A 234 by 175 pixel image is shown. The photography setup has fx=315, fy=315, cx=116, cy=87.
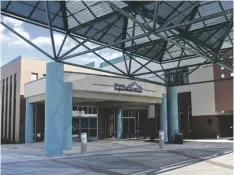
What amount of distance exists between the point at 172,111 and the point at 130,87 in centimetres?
582

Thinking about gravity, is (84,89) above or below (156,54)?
below

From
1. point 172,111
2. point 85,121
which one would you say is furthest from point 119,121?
point 172,111

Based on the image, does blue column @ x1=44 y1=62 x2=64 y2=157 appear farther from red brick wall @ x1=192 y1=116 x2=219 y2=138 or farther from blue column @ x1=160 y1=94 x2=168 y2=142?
red brick wall @ x1=192 y1=116 x2=219 y2=138

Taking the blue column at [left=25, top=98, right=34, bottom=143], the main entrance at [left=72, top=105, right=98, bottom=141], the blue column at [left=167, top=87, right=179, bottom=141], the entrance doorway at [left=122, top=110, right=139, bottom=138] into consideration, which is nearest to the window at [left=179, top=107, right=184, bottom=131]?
the entrance doorway at [left=122, top=110, right=139, bottom=138]

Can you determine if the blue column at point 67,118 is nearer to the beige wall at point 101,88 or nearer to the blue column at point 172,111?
the beige wall at point 101,88

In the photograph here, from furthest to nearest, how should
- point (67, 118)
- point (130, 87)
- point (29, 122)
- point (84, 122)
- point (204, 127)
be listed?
point (84, 122) < point (204, 127) < point (29, 122) < point (130, 87) < point (67, 118)

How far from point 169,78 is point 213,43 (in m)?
15.7

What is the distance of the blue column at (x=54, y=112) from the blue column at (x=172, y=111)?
15.7 meters

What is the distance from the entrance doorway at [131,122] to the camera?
44406mm

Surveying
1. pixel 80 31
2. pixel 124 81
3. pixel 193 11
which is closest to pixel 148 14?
pixel 193 11

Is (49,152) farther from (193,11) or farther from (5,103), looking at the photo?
(5,103)

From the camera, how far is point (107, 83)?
92.6ft

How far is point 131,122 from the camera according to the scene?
45344 millimetres

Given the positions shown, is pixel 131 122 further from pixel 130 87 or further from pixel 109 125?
pixel 130 87
